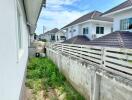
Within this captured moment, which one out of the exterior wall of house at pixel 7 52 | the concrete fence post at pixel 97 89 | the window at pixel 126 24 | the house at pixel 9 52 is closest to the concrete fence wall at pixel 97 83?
the concrete fence post at pixel 97 89

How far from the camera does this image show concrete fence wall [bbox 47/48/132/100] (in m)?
3.46

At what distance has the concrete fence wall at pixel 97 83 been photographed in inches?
136

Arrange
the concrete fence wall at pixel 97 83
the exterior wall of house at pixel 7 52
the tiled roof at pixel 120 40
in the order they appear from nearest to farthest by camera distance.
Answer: the exterior wall of house at pixel 7 52 < the concrete fence wall at pixel 97 83 < the tiled roof at pixel 120 40

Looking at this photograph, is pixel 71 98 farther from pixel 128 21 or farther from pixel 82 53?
pixel 128 21

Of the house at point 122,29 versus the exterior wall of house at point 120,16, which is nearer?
the house at point 122,29

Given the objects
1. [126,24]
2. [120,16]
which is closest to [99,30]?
[120,16]

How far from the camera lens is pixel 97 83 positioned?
454 cm

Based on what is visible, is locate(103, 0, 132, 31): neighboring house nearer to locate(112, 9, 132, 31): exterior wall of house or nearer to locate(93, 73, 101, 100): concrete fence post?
locate(112, 9, 132, 31): exterior wall of house

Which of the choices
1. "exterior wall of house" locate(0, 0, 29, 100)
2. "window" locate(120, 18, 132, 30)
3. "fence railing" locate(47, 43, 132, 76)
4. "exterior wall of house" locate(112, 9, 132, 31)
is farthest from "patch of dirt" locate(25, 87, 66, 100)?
"exterior wall of house" locate(112, 9, 132, 31)

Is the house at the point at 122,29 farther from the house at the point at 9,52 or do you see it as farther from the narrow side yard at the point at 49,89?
the house at the point at 9,52

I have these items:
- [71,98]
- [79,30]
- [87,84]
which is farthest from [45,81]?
[79,30]

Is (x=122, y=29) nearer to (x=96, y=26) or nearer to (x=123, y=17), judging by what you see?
(x=123, y=17)

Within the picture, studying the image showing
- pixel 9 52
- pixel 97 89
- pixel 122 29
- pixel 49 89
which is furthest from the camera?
pixel 122 29

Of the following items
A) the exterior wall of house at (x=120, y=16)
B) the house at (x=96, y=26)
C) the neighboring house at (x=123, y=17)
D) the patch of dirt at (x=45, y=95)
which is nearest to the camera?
the patch of dirt at (x=45, y=95)
